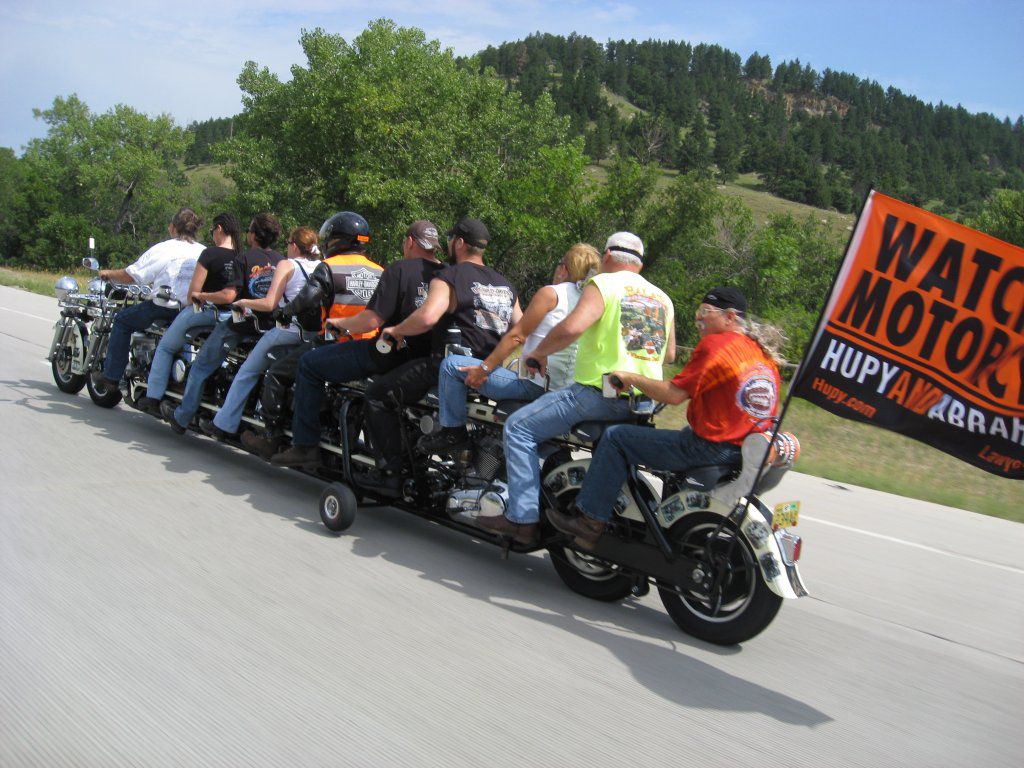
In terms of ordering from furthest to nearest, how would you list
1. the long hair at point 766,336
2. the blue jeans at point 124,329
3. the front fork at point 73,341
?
the front fork at point 73,341
the blue jeans at point 124,329
the long hair at point 766,336

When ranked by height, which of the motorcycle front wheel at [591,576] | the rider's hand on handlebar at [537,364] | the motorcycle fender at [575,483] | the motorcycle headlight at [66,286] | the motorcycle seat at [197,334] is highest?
the rider's hand on handlebar at [537,364]

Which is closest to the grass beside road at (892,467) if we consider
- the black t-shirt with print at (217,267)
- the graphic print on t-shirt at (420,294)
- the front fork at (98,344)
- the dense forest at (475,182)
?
the graphic print on t-shirt at (420,294)

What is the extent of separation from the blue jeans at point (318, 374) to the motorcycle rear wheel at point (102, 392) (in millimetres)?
3395

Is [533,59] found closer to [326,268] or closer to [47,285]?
[47,285]

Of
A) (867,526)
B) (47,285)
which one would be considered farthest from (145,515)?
(47,285)

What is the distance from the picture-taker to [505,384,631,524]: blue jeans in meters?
5.18

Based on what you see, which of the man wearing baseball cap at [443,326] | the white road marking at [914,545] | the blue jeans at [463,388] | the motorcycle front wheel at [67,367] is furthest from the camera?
the motorcycle front wheel at [67,367]

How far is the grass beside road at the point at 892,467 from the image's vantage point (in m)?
9.55

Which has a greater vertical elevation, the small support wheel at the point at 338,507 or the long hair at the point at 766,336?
the long hair at the point at 766,336

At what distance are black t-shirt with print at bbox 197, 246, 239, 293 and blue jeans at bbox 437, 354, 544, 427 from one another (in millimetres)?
3163

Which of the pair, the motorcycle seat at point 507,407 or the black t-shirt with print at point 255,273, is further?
the black t-shirt with print at point 255,273

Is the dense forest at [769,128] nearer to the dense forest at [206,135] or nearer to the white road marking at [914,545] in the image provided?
the dense forest at [206,135]

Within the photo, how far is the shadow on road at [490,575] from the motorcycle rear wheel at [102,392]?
0.47 metres

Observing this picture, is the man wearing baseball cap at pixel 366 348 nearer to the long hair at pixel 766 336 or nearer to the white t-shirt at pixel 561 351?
the white t-shirt at pixel 561 351
